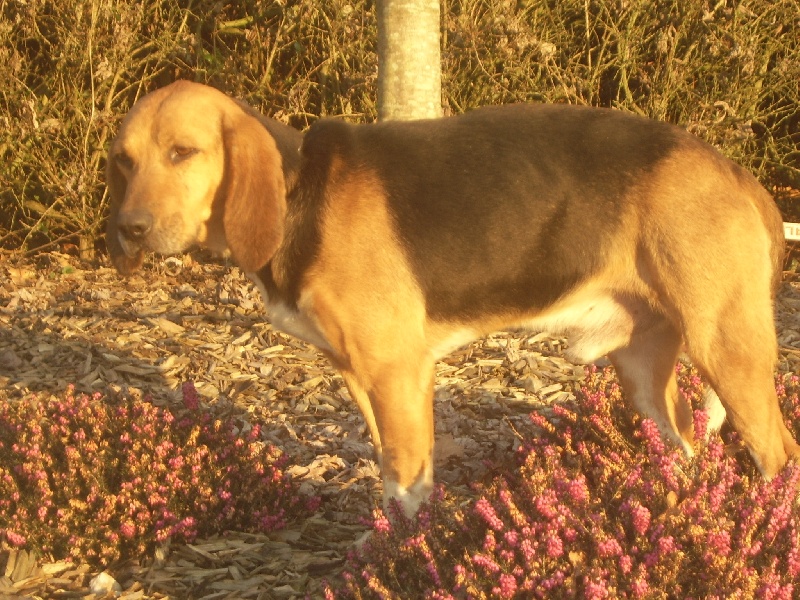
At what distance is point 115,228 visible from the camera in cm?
376

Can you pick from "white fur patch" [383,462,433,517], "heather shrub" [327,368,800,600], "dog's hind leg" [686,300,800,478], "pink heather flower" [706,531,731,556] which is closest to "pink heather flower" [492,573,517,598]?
"heather shrub" [327,368,800,600]

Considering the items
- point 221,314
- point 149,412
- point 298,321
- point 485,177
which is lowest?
point 221,314

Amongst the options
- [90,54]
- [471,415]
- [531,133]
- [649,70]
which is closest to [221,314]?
[471,415]

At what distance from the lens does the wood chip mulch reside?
3.60 meters

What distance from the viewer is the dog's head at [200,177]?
351 cm

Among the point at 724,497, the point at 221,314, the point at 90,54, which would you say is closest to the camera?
the point at 724,497

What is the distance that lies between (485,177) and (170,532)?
1.95m

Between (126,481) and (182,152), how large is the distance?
1.41m

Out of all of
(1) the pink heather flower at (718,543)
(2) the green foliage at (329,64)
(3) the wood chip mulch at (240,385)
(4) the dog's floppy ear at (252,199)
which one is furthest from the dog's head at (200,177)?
(2) the green foliage at (329,64)

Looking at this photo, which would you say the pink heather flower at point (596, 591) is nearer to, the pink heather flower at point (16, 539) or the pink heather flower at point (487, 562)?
the pink heather flower at point (487, 562)

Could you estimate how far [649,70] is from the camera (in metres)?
8.79

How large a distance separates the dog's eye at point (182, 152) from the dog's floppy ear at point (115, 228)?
0.38 metres

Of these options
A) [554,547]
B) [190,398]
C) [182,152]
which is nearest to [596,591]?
[554,547]

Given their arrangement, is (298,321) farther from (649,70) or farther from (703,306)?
(649,70)
